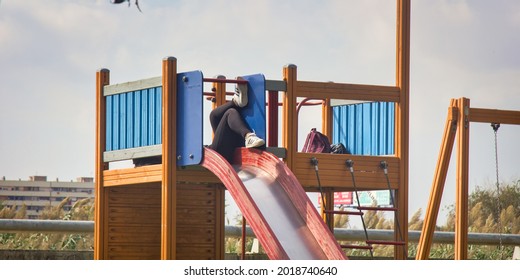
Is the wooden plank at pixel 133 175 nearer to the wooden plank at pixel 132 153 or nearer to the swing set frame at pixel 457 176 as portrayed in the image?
the wooden plank at pixel 132 153

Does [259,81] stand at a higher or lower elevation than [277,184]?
higher

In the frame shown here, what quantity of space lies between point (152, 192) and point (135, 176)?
78 cm

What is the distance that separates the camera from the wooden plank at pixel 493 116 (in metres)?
13.0

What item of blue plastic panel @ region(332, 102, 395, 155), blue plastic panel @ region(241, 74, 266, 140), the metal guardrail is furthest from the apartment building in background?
blue plastic panel @ region(241, 74, 266, 140)

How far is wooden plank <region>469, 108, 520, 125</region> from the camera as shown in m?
13.0

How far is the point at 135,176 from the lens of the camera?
12422mm

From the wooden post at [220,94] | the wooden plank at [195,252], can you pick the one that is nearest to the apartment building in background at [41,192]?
the wooden plank at [195,252]

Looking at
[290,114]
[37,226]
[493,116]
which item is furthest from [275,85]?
[37,226]

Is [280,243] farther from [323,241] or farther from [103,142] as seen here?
[103,142]

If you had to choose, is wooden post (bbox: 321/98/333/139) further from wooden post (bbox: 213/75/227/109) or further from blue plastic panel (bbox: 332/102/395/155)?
wooden post (bbox: 213/75/227/109)

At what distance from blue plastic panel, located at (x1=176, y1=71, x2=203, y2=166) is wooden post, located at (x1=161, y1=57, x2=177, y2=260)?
5 cm

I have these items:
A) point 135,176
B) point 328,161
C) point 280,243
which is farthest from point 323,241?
point 135,176

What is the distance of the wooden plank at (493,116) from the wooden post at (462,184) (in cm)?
12

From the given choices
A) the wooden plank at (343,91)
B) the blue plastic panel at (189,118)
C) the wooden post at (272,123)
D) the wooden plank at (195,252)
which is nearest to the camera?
the blue plastic panel at (189,118)
